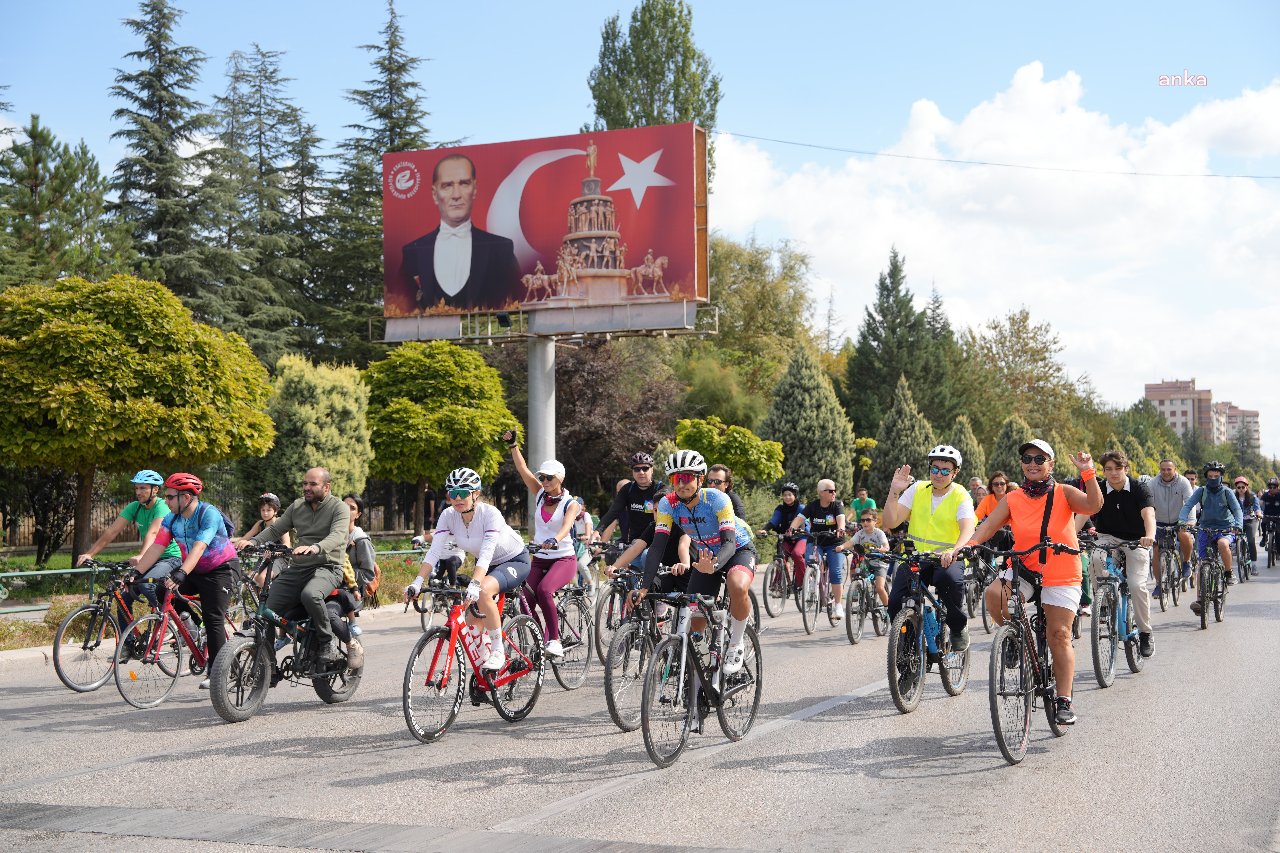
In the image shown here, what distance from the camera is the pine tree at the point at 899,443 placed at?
55.2 meters

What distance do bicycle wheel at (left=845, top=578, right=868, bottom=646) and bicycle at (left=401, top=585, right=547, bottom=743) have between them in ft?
18.4

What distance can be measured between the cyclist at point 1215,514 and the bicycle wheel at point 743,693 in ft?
30.5

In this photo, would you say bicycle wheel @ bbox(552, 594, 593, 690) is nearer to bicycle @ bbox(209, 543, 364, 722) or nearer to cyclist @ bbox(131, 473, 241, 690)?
bicycle @ bbox(209, 543, 364, 722)

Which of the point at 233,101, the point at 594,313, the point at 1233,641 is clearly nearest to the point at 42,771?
the point at 1233,641

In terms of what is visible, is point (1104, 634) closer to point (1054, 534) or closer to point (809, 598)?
point (1054, 534)

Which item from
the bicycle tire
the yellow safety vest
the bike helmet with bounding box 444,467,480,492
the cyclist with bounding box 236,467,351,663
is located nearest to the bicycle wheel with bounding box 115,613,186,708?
the cyclist with bounding box 236,467,351,663

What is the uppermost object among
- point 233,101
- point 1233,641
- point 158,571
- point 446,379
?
point 233,101

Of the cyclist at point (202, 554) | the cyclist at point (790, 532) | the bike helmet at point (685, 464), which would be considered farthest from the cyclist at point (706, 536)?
the cyclist at point (790, 532)

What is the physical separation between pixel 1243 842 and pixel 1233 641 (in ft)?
29.3

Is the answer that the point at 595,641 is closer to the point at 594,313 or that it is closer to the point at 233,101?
the point at 594,313

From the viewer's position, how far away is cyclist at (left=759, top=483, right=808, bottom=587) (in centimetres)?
1624

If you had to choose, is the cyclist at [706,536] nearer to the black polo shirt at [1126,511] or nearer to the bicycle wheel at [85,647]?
the black polo shirt at [1126,511]

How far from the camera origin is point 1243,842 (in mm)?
5746

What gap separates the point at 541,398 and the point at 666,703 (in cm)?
2826
